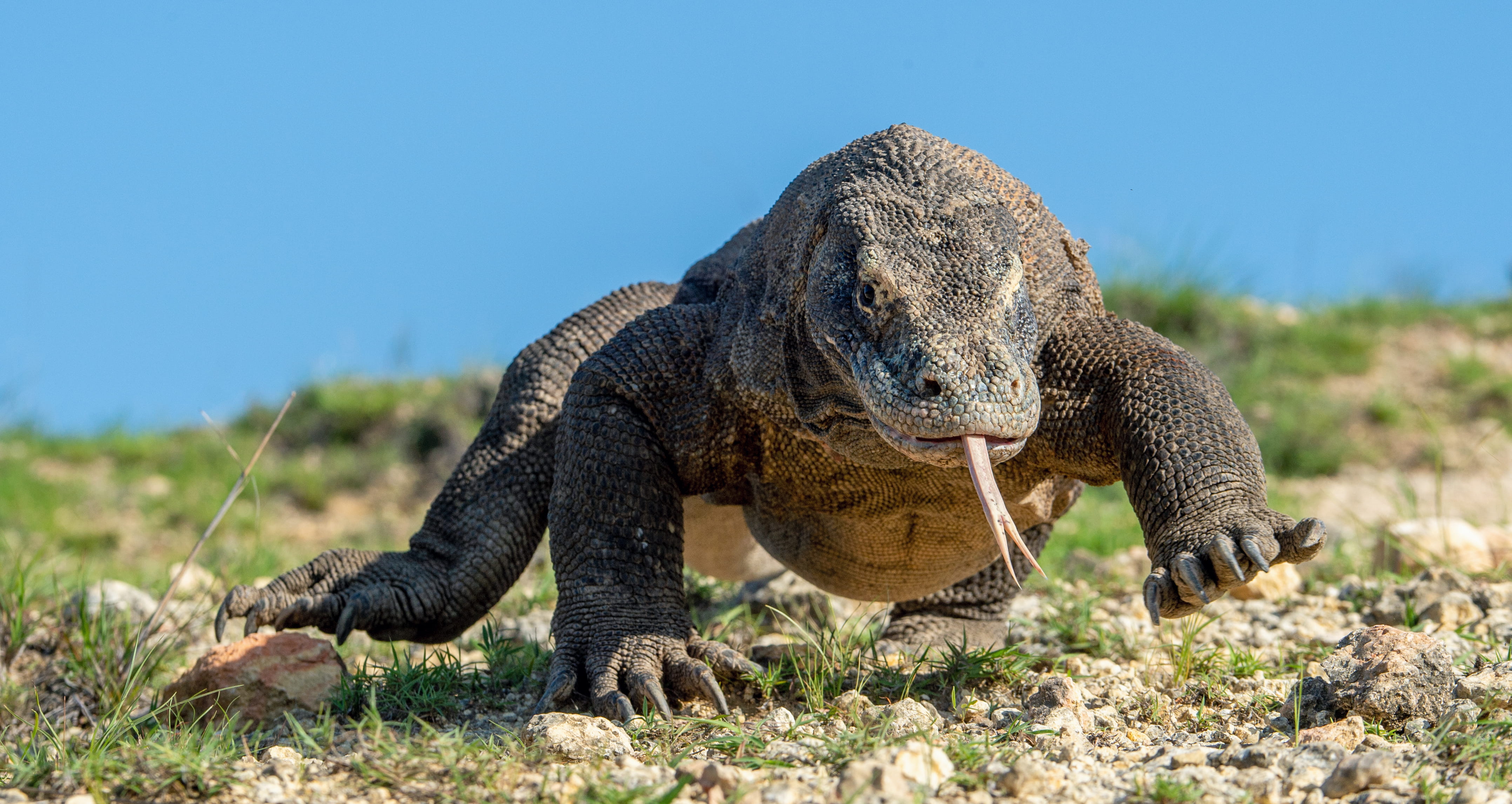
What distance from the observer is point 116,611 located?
473 centimetres

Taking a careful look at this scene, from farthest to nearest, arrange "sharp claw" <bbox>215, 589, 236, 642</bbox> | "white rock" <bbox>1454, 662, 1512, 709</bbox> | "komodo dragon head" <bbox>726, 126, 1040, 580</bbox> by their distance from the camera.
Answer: "sharp claw" <bbox>215, 589, 236, 642</bbox> < "white rock" <bbox>1454, 662, 1512, 709</bbox> < "komodo dragon head" <bbox>726, 126, 1040, 580</bbox>

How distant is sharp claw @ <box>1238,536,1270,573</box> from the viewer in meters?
2.71

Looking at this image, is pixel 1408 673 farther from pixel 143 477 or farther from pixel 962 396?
pixel 143 477

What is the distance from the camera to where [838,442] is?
3143 millimetres

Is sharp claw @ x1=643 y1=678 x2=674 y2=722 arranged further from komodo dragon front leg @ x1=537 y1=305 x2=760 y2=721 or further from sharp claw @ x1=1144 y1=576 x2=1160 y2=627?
sharp claw @ x1=1144 y1=576 x2=1160 y2=627

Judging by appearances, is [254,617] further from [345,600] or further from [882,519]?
[882,519]

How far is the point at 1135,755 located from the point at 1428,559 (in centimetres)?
277

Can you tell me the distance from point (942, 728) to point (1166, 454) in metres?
0.78

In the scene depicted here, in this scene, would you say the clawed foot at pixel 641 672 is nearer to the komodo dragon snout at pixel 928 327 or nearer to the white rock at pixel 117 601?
the komodo dragon snout at pixel 928 327

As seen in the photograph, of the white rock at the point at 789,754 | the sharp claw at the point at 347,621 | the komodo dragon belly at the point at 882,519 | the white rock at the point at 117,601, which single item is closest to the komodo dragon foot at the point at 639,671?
the white rock at the point at 789,754

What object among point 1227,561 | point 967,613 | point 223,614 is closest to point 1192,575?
point 1227,561

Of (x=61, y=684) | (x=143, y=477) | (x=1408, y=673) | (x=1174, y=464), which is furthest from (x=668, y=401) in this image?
(x=143, y=477)

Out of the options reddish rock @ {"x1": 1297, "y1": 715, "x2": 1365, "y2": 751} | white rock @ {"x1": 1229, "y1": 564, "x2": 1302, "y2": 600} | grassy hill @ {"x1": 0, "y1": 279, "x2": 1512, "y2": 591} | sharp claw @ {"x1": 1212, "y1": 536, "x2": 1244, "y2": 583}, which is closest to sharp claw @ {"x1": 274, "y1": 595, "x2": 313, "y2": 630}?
sharp claw @ {"x1": 1212, "y1": 536, "x2": 1244, "y2": 583}

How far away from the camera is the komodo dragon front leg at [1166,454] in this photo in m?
2.78
